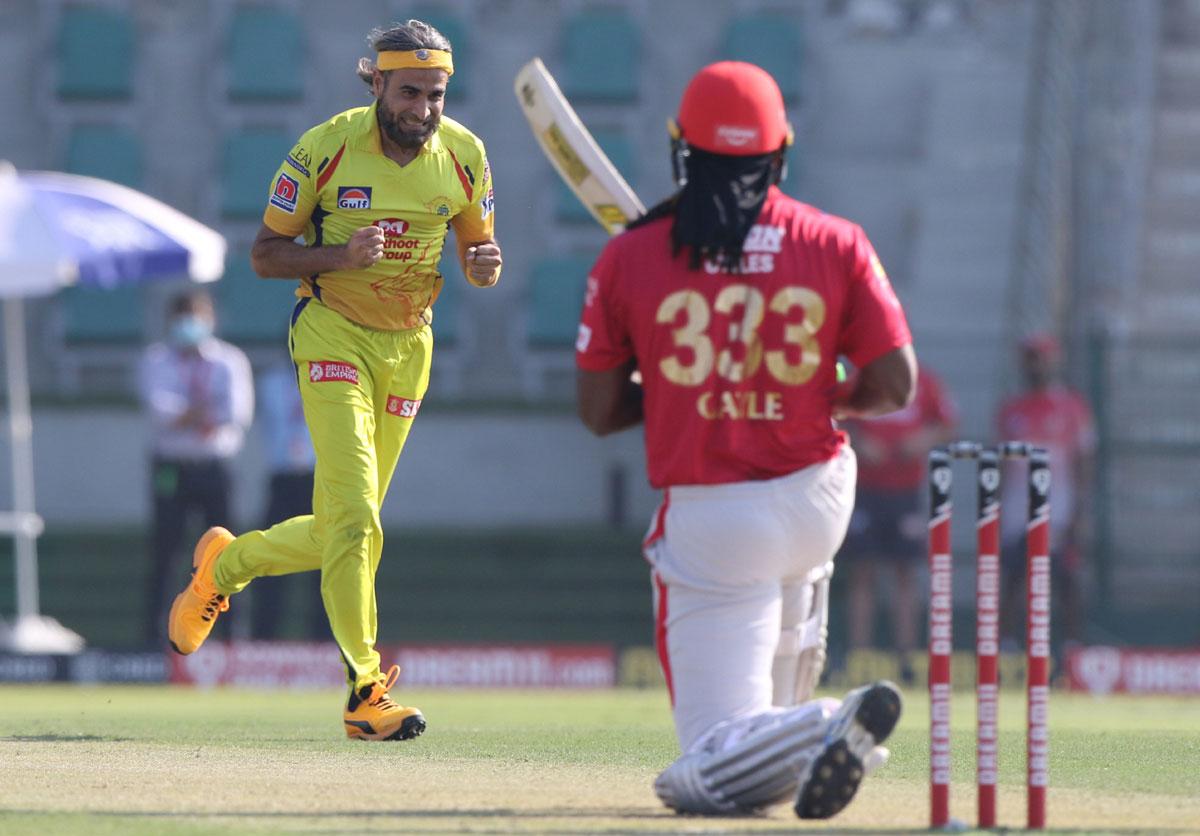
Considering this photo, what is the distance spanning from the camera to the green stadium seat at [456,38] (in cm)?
1619

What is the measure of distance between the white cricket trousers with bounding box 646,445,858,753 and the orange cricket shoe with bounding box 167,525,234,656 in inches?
99.1

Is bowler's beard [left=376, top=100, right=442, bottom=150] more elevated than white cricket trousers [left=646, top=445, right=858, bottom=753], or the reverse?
bowler's beard [left=376, top=100, right=442, bottom=150]

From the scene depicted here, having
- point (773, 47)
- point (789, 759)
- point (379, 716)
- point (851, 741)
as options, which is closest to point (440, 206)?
point (379, 716)

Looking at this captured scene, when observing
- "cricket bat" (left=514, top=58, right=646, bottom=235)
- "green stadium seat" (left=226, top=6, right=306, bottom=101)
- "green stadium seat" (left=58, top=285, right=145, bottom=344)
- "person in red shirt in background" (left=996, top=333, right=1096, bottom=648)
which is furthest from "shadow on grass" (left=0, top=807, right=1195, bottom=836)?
"green stadium seat" (left=226, top=6, right=306, bottom=101)

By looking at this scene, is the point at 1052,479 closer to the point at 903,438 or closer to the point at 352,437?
the point at 903,438

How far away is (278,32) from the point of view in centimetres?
1639

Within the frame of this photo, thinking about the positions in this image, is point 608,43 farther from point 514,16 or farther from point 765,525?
point 765,525

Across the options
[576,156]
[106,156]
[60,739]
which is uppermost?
[106,156]

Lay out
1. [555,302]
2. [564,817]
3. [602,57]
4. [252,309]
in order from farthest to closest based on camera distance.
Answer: [602,57]
[252,309]
[555,302]
[564,817]

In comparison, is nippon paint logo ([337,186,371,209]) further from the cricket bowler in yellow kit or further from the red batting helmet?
the red batting helmet

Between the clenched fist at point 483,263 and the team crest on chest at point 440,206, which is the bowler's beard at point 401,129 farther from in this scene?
the clenched fist at point 483,263

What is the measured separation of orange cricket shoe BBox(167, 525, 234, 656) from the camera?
25.0 ft

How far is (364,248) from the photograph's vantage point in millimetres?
6824

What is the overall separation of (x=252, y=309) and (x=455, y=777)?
9879mm
